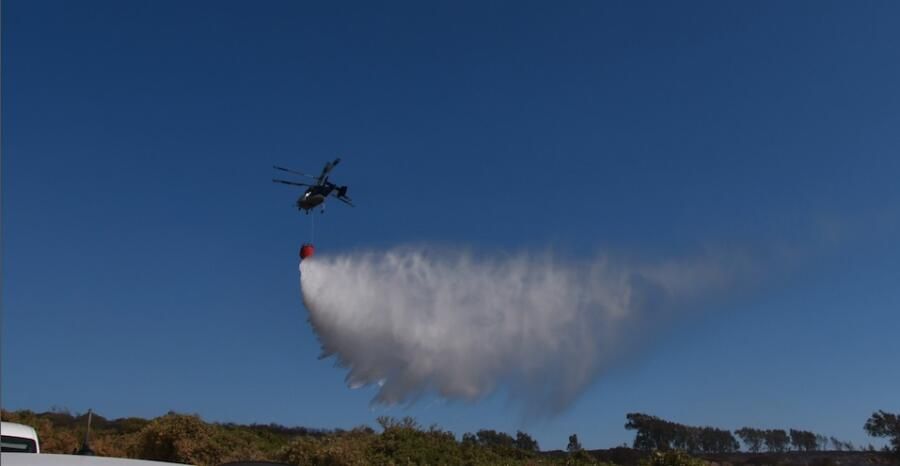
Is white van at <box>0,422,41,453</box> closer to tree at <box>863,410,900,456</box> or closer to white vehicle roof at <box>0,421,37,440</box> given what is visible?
white vehicle roof at <box>0,421,37,440</box>

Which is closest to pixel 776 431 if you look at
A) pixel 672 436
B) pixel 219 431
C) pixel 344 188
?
pixel 672 436

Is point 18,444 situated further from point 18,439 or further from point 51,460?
point 51,460

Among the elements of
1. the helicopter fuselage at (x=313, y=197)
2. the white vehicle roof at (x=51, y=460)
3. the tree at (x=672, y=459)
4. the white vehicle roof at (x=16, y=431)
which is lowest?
the white vehicle roof at (x=51, y=460)

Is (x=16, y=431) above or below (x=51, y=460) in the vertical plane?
above

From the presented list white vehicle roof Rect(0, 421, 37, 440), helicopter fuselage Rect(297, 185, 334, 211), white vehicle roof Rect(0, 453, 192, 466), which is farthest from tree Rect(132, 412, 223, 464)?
white vehicle roof Rect(0, 453, 192, 466)

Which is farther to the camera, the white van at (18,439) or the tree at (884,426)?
the tree at (884,426)

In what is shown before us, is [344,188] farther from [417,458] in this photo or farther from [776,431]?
[776,431]

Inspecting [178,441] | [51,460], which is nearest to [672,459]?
[178,441]

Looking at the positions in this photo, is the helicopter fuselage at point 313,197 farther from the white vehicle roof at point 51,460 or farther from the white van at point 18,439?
the white vehicle roof at point 51,460

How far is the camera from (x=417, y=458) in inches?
866

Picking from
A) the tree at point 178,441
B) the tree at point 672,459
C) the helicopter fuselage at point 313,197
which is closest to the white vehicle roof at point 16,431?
the tree at point 672,459

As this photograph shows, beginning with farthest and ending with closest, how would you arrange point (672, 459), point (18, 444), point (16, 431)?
point (672, 459), point (16, 431), point (18, 444)

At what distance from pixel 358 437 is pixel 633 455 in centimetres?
1666

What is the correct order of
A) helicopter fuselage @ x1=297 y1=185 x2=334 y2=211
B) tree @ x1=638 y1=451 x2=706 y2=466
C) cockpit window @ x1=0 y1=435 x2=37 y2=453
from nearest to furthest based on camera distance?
1. cockpit window @ x1=0 y1=435 x2=37 y2=453
2. tree @ x1=638 y1=451 x2=706 y2=466
3. helicopter fuselage @ x1=297 y1=185 x2=334 y2=211
